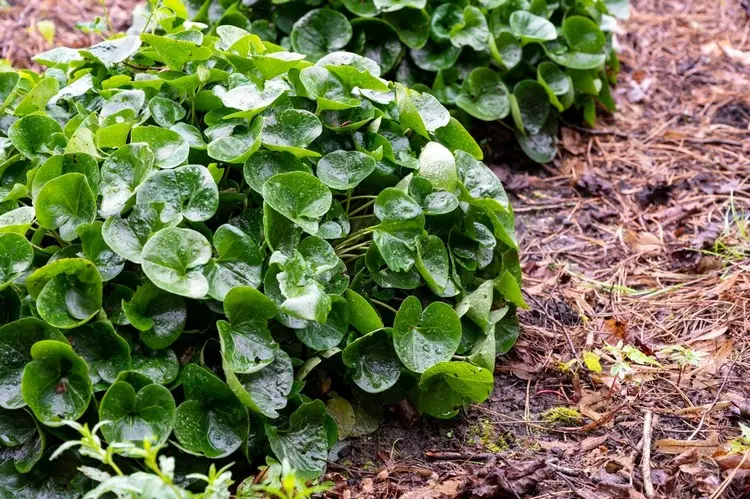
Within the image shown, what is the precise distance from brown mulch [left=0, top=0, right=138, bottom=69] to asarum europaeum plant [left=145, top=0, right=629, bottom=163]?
2.61ft

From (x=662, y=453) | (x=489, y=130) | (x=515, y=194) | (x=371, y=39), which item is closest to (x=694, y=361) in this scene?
(x=662, y=453)

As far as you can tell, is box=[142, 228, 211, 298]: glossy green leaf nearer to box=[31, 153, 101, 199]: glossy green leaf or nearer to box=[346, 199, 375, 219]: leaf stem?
box=[31, 153, 101, 199]: glossy green leaf

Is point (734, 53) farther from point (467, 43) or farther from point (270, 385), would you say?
point (270, 385)

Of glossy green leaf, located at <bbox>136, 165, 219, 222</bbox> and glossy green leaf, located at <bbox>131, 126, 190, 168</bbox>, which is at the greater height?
glossy green leaf, located at <bbox>131, 126, 190, 168</bbox>

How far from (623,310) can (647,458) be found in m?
0.71

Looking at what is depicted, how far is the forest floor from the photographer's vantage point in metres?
1.77

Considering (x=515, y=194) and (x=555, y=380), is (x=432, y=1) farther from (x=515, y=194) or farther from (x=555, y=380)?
(x=555, y=380)

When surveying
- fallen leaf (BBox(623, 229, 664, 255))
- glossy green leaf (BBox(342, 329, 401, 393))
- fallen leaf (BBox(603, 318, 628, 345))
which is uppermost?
glossy green leaf (BBox(342, 329, 401, 393))

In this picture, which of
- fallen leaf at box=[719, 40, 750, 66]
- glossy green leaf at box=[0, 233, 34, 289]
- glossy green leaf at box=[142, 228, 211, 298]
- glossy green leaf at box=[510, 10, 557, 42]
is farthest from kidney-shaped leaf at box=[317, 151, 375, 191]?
fallen leaf at box=[719, 40, 750, 66]

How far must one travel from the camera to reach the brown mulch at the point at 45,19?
365cm

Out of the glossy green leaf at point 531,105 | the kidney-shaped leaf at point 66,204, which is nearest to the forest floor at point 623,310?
the glossy green leaf at point 531,105

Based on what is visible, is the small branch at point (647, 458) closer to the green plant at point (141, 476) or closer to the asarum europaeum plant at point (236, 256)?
the asarum europaeum plant at point (236, 256)

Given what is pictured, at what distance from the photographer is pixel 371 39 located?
9.84 ft

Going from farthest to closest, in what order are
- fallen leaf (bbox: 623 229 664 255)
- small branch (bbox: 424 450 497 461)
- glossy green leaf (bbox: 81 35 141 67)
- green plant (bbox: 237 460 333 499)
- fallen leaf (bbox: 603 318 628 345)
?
fallen leaf (bbox: 623 229 664 255) < fallen leaf (bbox: 603 318 628 345) < glossy green leaf (bbox: 81 35 141 67) < small branch (bbox: 424 450 497 461) < green plant (bbox: 237 460 333 499)
